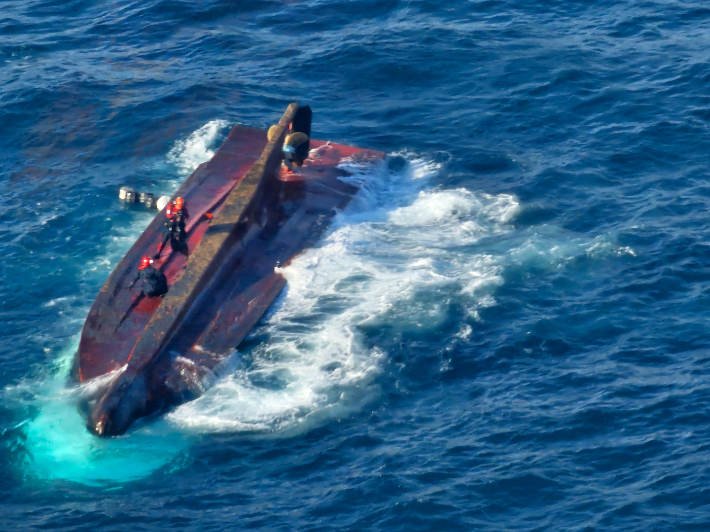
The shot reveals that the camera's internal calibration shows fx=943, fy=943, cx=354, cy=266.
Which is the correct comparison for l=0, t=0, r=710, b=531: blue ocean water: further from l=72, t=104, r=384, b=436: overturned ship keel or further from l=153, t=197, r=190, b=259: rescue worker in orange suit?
l=153, t=197, r=190, b=259: rescue worker in orange suit

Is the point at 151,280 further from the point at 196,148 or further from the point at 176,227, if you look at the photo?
the point at 196,148

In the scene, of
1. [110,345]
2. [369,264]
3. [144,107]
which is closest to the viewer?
[110,345]

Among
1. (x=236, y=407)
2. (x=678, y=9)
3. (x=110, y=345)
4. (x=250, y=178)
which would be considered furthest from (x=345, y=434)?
(x=678, y=9)

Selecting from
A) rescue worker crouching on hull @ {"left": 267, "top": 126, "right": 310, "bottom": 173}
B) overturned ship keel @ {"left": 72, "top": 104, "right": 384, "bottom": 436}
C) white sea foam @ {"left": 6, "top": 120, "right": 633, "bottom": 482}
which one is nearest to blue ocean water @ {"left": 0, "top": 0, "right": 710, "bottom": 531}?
white sea foam @ {"left": 6, "top": 120, "right": 633, "bottom": 482}

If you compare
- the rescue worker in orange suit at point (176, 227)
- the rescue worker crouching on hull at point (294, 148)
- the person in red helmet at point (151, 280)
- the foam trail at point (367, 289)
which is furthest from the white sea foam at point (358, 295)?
the rescue worker in orange suit at point (176, 227)

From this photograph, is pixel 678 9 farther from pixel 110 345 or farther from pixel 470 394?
pixel 110 345

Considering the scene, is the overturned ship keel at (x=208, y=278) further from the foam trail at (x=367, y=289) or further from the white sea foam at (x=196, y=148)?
the white sea foam at (x=196, y=148)
